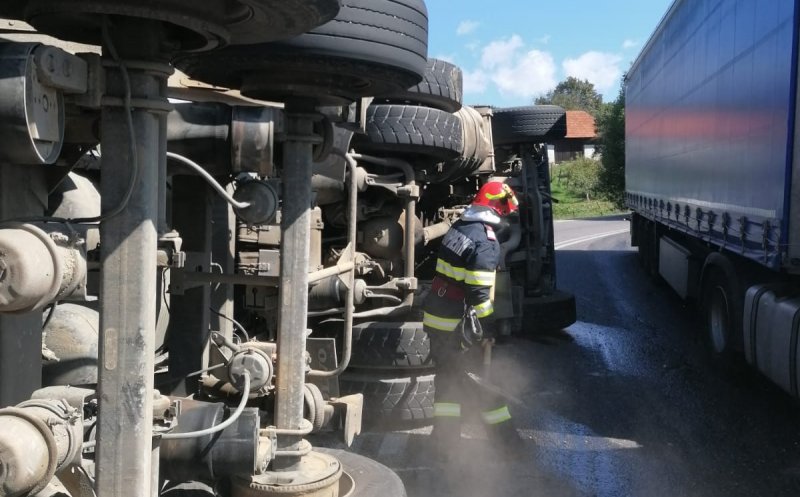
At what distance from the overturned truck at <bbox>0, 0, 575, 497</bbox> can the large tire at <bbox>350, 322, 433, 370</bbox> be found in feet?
0.05

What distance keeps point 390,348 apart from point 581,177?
50739 millimetres

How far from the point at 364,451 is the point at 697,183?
18.7 feet

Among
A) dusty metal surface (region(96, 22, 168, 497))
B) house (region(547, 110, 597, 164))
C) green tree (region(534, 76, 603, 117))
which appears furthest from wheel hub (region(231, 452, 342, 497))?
green tree (region(534, 76, 603, 117))

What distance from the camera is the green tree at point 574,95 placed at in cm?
11181

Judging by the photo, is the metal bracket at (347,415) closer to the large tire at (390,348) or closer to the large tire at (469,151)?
the large tire at (390,348)

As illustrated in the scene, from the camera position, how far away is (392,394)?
590cm

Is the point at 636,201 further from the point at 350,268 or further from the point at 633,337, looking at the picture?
the point at 350,268

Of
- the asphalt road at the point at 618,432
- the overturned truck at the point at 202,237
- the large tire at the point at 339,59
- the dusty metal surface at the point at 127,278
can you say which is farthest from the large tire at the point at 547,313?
the dusty metal surface at the point at 127,278

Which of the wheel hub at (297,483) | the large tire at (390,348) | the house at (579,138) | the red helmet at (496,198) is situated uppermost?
the house at (579,138)

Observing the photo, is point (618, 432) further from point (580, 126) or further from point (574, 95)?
point (574, 95)

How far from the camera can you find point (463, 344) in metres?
5.77

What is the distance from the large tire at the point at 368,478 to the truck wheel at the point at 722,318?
4716 millimetres

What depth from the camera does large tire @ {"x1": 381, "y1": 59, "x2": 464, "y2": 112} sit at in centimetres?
593

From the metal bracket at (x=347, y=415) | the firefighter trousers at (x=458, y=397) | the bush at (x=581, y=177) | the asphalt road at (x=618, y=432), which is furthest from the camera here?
the bush at (x=581, y=177)
